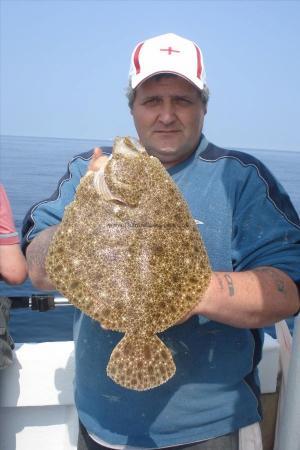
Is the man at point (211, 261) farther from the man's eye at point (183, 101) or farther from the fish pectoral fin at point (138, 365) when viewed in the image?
the fish pectoral fin at point (138, 365)

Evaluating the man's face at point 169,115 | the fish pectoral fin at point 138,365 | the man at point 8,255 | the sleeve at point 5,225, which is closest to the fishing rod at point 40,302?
the man at point 8,255

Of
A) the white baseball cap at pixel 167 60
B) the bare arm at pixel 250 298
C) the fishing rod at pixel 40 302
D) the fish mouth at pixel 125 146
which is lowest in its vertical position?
the fishing rod at pixel 40 302

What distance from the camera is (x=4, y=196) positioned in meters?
3.78

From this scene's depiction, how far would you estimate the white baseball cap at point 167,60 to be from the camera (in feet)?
8.50

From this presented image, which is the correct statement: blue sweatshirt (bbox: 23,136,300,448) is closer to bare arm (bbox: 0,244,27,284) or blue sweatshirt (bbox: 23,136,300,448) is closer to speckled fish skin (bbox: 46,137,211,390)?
speckled fish skin (bbox: 46,137,211,390)

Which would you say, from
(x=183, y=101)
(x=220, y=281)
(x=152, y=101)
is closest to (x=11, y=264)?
(x=152, y=101)

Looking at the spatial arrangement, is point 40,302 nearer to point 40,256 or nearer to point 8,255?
point 8,255

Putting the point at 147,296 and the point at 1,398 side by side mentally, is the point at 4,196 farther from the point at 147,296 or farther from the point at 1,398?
the point at 147,296

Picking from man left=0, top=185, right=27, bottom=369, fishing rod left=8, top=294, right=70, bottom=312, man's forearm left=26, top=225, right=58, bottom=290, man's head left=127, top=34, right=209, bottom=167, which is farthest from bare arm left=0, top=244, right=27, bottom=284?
man's head left=127, top=34, right=209, bottom=167

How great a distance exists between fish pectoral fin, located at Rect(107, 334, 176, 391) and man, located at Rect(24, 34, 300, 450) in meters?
0.34

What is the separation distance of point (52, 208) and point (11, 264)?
1.40m

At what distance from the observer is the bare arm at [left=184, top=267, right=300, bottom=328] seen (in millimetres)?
2073

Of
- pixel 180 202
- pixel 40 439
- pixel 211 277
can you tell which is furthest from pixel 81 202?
pixel 40 439

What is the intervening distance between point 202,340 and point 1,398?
212cm
